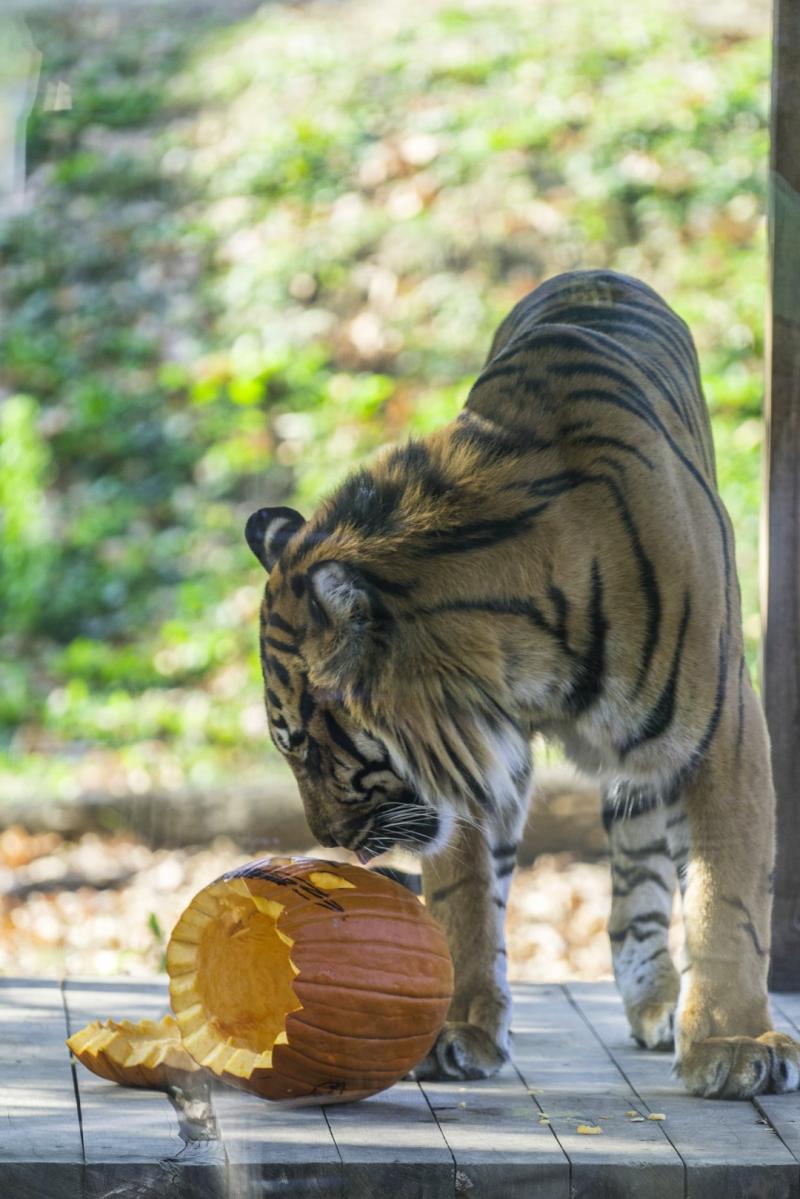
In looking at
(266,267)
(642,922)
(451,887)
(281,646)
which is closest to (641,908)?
(642,922)

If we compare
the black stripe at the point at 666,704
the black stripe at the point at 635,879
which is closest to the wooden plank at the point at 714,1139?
the black stripe at the point at 635,879

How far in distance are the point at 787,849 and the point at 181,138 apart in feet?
18.6

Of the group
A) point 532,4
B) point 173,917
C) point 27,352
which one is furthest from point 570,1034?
point 532,4

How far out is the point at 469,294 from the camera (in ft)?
22.6

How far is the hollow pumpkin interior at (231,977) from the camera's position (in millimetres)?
2209

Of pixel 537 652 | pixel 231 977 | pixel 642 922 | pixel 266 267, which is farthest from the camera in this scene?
pixel 266 267

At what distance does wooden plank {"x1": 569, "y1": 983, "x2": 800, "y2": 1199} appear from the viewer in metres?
2.06

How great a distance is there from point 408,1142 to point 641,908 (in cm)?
102

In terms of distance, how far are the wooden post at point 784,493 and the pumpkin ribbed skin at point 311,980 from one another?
3.23 ft

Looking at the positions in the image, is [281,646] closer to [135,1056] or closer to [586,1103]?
[135,1056]

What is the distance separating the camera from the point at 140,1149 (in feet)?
6.82

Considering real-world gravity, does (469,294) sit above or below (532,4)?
below

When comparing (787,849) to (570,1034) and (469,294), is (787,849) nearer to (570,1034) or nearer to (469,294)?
(570,1034)

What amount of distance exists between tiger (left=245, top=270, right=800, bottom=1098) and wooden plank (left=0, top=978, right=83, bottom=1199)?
0.53 meters
